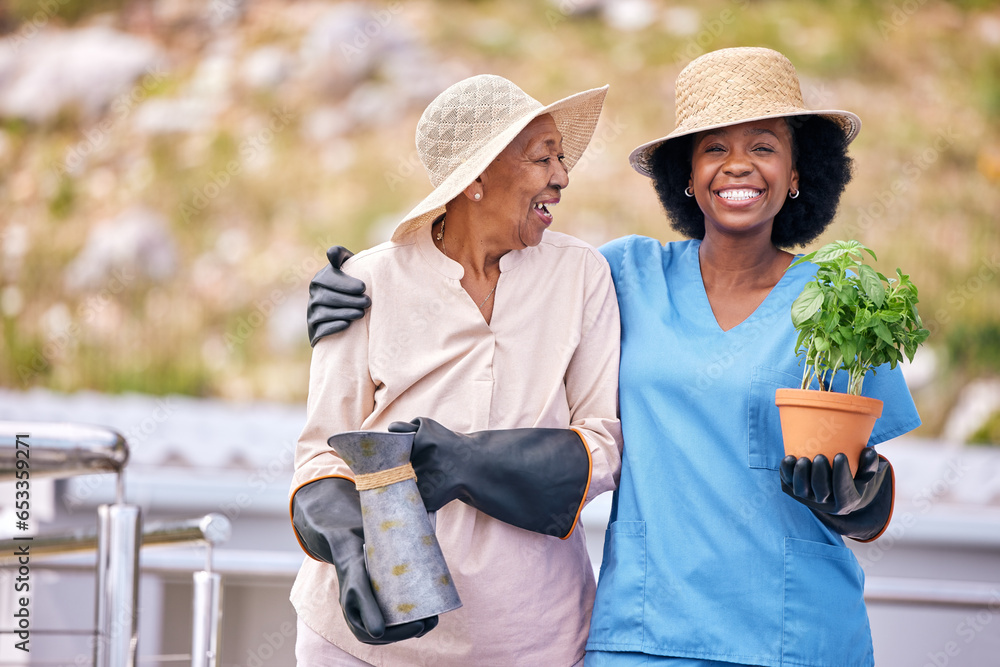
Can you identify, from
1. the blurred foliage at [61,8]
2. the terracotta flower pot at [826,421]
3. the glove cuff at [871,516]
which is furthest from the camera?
the blurred foliage at [61,8]

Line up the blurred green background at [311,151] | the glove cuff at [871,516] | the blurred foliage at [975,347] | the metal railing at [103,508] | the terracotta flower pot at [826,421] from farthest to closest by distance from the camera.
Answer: the blurred green background at [311,151]
the blurred foliage at [975,347]
the glove cuff at [871,516]
the terracotta flower pot at [826,421]
the metal railing at [103,508]

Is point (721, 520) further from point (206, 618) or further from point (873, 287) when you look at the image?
point (206, 618)

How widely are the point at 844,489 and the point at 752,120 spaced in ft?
2.27

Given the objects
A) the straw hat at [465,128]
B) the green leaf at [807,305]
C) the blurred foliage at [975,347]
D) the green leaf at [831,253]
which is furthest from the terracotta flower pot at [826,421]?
the blurred foliage at [975,347]

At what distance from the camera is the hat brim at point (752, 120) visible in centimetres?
177

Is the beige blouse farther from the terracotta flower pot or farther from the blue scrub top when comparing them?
the terracotta flower pot

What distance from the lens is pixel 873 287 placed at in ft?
5.12

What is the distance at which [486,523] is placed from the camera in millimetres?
1670

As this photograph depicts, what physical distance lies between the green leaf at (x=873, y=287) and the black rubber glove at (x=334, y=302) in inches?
32.5

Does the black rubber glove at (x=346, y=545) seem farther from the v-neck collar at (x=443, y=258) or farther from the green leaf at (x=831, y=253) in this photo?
the green leaf at (x=831, y=253)

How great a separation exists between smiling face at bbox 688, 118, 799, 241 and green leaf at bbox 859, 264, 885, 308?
276mm

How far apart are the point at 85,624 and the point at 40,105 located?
2.79 meters

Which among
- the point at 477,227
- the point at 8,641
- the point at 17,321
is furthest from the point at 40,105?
the point at 477,227

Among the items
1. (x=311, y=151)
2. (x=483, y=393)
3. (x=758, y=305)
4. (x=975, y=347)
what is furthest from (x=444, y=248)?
(x=975, y=347)
